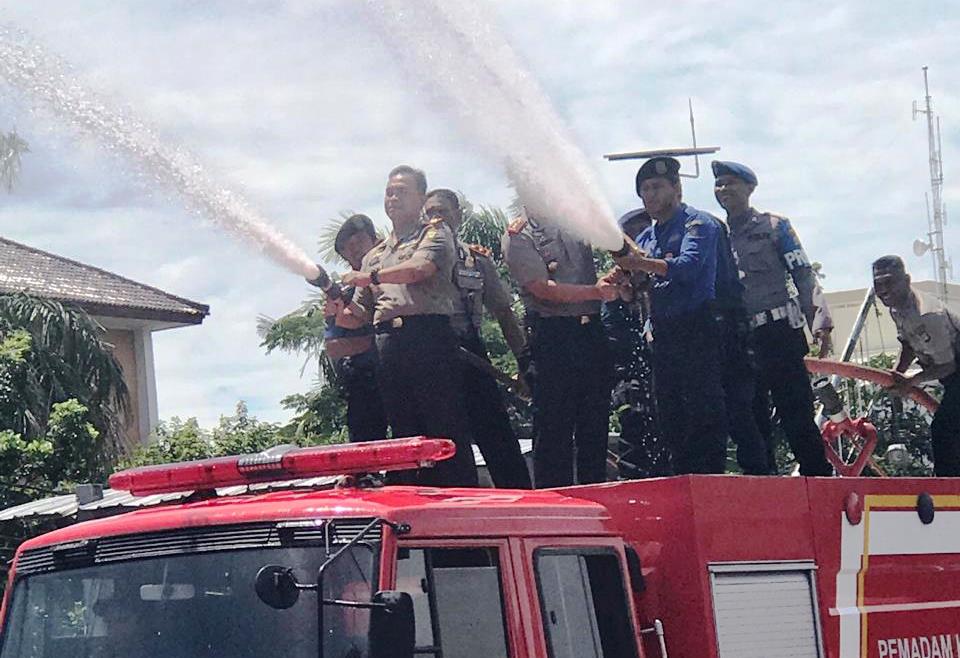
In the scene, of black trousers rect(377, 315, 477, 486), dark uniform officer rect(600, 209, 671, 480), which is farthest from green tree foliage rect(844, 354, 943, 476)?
black trousers rect(377, 315, 477, 486)

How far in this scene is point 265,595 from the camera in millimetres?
4520

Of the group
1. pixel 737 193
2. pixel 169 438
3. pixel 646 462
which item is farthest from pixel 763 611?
pixel 169 438

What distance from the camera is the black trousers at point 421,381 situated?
7086 millimetres

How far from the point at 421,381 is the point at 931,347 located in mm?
3052

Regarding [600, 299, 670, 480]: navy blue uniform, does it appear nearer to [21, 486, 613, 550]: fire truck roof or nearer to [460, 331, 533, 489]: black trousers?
[460, 331, 533, 489]: black trousers

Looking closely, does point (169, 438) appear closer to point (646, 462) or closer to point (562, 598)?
point (646, 462)

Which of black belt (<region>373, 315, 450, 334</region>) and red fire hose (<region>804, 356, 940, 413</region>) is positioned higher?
black belt (<region>373, 315, 450, 334</region>)

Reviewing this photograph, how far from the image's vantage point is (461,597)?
478 centimetres

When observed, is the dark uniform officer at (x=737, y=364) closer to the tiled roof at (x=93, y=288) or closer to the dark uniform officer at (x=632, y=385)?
the dark uniform officer at (x=632, y=385)

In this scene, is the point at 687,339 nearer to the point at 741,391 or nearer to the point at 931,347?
the point at 741,391

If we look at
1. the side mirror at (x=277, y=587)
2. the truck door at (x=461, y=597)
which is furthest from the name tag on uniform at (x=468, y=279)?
the side mirror at (x=277, y=587)

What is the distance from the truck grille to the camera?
15.4 ft

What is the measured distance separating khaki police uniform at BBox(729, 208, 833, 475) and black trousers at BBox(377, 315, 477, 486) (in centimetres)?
170

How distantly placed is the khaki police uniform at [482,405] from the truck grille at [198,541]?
99.8 inches
